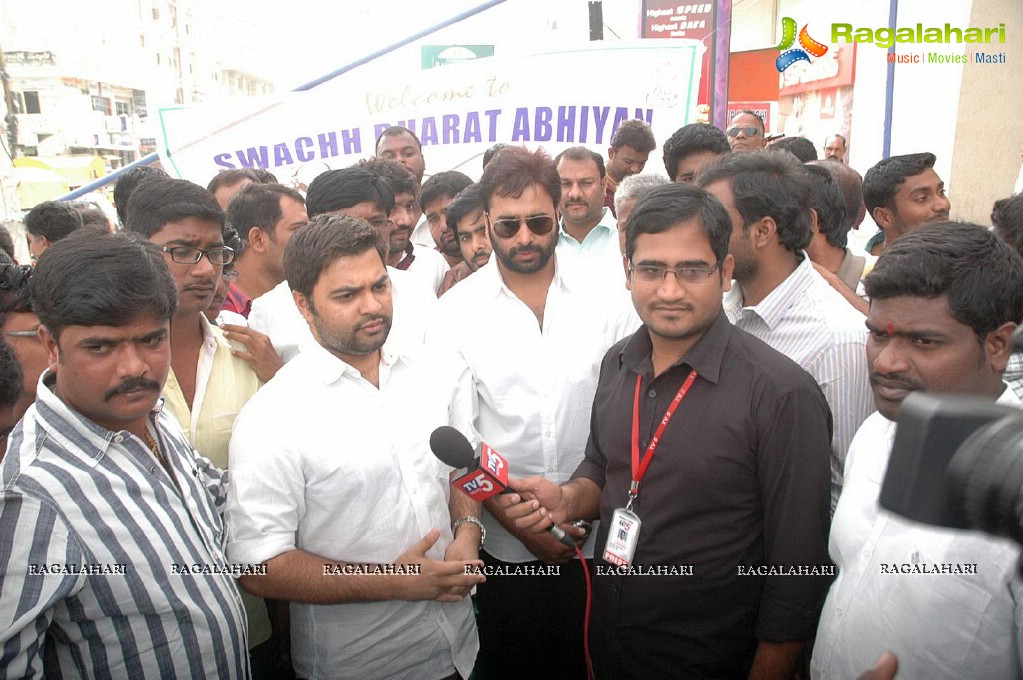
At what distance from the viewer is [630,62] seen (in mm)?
5781

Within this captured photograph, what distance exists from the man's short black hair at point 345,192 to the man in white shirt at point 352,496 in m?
1.13

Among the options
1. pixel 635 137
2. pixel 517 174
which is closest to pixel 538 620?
pixel 517 174

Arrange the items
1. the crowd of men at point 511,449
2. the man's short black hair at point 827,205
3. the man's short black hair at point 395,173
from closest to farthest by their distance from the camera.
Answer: the crowd of men at point 511,449 < the man's short black hair at point 827,205 < the man's short black hair at point 395,173

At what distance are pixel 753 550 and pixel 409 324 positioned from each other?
1674 mm

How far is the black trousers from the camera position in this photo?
2.81 metres

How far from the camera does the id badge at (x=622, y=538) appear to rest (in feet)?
6.80

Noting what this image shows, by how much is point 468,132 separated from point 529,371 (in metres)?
3.85

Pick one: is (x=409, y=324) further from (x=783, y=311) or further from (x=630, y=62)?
(x=630, y=62)

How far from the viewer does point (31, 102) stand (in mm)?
34125

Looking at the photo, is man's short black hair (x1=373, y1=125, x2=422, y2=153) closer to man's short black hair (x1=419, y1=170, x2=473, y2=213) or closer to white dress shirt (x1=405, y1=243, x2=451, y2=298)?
man's short black hair (x1=419, y1=170, x2=473, y2=213)

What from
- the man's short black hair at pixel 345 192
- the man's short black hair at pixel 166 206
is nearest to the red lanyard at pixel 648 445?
the man's short black hair at pixel 166 206

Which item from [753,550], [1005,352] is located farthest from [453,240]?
[1005,352]

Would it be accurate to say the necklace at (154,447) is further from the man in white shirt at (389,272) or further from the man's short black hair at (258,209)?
the man's short black hair at (258,209)

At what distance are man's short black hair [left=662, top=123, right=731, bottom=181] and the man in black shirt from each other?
2.49 meters
